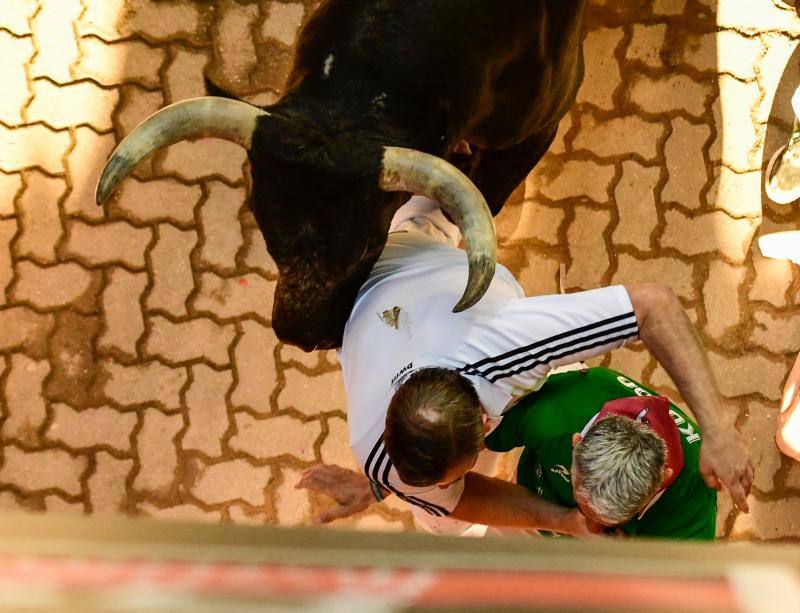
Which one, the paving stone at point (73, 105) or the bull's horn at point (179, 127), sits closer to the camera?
the bull's horn at point (179, 127)

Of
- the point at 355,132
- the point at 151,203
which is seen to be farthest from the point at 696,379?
the point at 151,203

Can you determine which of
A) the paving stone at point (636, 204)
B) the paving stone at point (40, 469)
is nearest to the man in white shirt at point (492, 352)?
the paving stone at point (636, 204)

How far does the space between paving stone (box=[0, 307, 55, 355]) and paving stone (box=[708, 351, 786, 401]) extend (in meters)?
3.42

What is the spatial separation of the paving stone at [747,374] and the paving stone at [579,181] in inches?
40.1

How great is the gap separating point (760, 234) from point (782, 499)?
137 cm

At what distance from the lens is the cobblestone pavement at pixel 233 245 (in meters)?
3.77

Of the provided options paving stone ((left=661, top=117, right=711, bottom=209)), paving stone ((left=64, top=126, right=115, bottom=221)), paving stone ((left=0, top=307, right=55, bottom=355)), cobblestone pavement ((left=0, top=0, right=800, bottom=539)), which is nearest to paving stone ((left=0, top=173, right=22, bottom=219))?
cobblestone pavement ((left=0, top=0, right=800, bottom=539))

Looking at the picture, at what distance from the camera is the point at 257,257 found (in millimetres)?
3828

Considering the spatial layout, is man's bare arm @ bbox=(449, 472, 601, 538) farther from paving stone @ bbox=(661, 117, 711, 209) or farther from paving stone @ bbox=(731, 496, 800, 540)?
paving stone @ bbox=(661, 117, 711, 209)

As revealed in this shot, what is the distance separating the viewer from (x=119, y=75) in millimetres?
3896

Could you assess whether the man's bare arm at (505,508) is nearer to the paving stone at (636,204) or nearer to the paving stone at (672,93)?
the paving stone at (636,204)

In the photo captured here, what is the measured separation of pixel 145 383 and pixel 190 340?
315 millimetres

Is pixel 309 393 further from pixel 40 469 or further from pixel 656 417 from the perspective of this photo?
pixel 656 417

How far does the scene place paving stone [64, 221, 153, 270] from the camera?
12.6 ft
